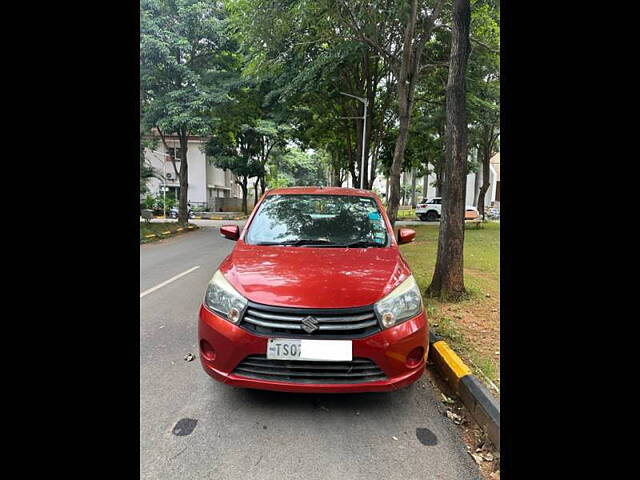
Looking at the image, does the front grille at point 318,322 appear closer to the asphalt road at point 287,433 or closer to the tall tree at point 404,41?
the asphalt road at point 287,433

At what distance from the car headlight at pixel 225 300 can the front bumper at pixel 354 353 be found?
0.05 m

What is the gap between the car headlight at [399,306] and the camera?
2512 mm

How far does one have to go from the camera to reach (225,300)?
8.61ft

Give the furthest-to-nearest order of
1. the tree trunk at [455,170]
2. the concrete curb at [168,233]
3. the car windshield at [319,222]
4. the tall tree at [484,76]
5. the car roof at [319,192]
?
1. the concrete curb at [168,233]
2. the tall tree at [484,76]
3. the tree trunk at [455,170]
4. the car roof at [319,192]
5. the car windshield at [319,222]

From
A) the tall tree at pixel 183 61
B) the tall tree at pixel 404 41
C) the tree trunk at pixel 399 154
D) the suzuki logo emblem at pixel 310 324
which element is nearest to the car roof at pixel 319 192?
the suzuki logo emblem at pixel 310 324

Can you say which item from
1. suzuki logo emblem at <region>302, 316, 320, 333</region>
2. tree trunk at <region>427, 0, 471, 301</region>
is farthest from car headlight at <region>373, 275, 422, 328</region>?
tree trunk at <region>427, 0, 471, 301</region>

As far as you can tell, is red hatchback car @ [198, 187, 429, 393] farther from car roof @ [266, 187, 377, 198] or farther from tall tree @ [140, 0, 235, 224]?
tall tree @ [140, 0, 235, 224]

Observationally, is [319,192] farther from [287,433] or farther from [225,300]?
[287,433]
